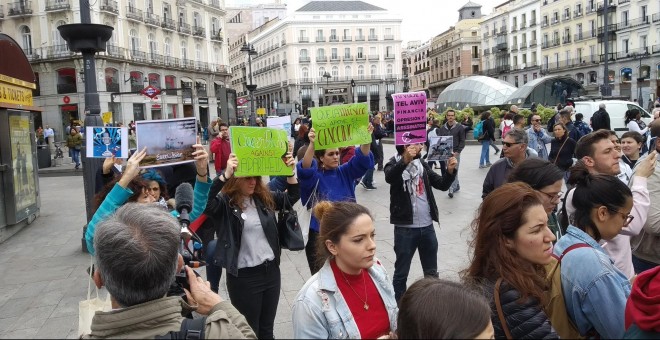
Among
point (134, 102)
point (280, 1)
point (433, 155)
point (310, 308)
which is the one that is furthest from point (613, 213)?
point (280, 1)

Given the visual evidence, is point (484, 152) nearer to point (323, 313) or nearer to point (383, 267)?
point (383, 267)

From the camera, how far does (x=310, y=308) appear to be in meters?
2.40

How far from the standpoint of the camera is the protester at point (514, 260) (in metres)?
2.18

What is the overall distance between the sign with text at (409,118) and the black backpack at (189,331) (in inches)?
130

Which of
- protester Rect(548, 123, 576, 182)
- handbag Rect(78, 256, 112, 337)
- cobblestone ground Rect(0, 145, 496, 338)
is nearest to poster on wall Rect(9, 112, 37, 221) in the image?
cobblestone ground Rect(0, 145, 496, 338)

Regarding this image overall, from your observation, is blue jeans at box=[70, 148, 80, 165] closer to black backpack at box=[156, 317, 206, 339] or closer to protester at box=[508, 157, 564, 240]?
protester at box=[508, 157, 564, 240]

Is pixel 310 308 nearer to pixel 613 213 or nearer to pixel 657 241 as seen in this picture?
pixel 613 213

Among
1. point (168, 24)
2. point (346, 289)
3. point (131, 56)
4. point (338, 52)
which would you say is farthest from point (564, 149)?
point (338, 52)

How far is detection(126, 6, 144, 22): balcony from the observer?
4609cm

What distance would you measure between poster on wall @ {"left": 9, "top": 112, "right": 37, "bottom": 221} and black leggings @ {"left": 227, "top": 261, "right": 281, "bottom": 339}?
7572mm

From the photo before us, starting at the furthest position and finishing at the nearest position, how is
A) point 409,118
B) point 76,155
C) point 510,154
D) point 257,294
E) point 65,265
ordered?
1. point 76,155
2. point 65,265
3. point 510,154
4. point 409,118
5. point 257,294

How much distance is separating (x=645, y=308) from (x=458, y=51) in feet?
298

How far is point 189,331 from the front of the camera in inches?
70.3

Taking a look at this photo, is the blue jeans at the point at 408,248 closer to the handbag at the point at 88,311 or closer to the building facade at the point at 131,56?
the handbag at the point at 88,311
